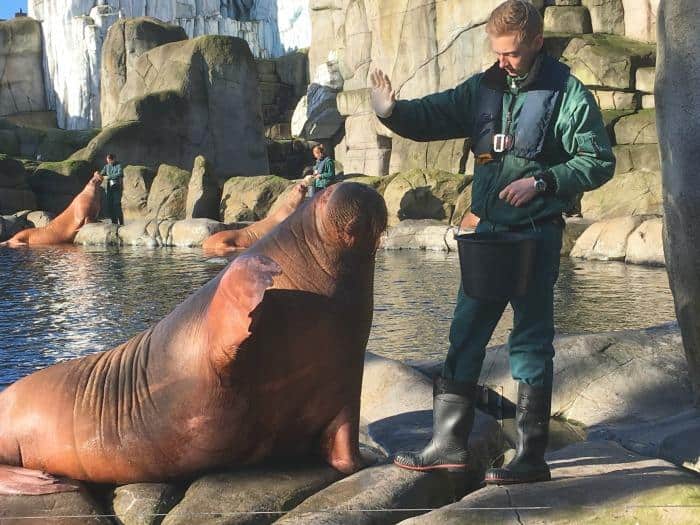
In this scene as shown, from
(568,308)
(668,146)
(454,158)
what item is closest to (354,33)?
(454,158)

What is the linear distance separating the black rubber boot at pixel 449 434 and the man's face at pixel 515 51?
104 centimetres

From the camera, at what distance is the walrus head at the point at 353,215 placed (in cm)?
276

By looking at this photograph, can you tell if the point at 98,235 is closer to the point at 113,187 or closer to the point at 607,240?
the point at 113,187

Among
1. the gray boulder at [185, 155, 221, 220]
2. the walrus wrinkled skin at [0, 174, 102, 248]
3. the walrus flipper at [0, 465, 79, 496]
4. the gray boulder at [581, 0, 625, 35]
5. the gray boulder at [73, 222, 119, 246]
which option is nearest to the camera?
the walrus flipper at [0, 465, 79, 496]

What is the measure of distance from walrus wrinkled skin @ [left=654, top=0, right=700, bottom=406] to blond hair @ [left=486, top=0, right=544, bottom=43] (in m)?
0.83

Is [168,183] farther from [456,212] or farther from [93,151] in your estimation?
[456,212]

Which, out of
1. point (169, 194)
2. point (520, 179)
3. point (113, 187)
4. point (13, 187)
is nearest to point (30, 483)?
point (520, 179)

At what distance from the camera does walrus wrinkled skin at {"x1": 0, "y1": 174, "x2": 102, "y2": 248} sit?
16109 millimetres

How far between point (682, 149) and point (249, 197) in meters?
14.3

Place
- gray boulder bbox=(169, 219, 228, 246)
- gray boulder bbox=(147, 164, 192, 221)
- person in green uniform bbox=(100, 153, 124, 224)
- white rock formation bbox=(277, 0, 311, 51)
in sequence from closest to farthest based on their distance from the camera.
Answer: gray boulder bbox=(169, 219, 228, 246)
gray boulder bbox=(147, 164, 192, 221)
person in green uniform bbox=(100, 153, 124, 224)
white rock formation bbox=(277, 0, 311, 51)

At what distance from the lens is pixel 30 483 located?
278cm

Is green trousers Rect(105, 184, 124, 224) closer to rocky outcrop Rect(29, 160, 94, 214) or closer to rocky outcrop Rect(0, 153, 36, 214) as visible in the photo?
rocky outcrop Rect(29, 160, 94, 214)

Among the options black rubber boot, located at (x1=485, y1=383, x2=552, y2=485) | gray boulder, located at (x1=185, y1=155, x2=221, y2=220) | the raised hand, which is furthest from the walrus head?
gray boulder, located at (x1=185, y1=155, x2=221, y2=220)

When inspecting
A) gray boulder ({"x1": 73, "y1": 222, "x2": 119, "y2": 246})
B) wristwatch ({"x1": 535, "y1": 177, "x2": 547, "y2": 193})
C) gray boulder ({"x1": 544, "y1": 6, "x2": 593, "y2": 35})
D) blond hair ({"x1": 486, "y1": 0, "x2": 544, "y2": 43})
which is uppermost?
gray boulder ({"x1": 544, "y1": 6, "x2": 593, "y2": 35})
